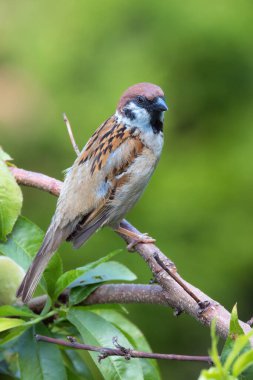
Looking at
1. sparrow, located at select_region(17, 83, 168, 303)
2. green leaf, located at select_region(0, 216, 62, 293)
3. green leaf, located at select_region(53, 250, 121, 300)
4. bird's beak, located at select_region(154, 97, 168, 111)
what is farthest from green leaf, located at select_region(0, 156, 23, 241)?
bird's beak, located at select_region(154, 97, 168, 111)

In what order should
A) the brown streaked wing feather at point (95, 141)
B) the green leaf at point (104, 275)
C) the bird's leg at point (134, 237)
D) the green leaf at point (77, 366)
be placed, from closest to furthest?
the green leaf at point (104, 275)
the green leaf at point (77, 366)
the bird's leg at point (134, 237)
the brown streaked wing feather at point (95, 141)

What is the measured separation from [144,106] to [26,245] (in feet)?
3.31

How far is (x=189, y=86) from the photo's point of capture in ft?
15.9

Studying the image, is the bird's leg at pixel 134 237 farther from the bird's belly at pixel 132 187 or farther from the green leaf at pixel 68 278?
the green leaf at pixel 68 278

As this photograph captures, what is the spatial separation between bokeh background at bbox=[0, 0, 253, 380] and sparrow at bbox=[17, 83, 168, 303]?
1530 mm

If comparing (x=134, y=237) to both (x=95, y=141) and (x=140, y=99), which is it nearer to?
(x=95, y=141)

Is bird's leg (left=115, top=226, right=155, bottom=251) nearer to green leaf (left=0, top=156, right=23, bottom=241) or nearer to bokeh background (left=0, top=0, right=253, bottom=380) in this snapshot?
green leaf (left=0, top=156, right=23, bottom=241)

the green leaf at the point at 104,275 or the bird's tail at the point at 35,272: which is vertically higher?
the green leaf at the point at 104,275

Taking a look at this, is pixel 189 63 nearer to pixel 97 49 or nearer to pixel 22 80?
pixel 97 49

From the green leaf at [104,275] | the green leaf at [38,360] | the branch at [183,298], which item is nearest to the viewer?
the branch at [183,298]

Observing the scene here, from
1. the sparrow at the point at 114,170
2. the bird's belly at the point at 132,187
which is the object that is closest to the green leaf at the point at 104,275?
the sparrow at the point at 114,170

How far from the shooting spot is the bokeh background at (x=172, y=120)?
4512 millimetres

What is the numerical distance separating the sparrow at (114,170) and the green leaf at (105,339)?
0.64m

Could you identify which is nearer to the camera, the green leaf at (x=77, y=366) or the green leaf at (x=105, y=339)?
the green leaf at (x=105, y=339)
